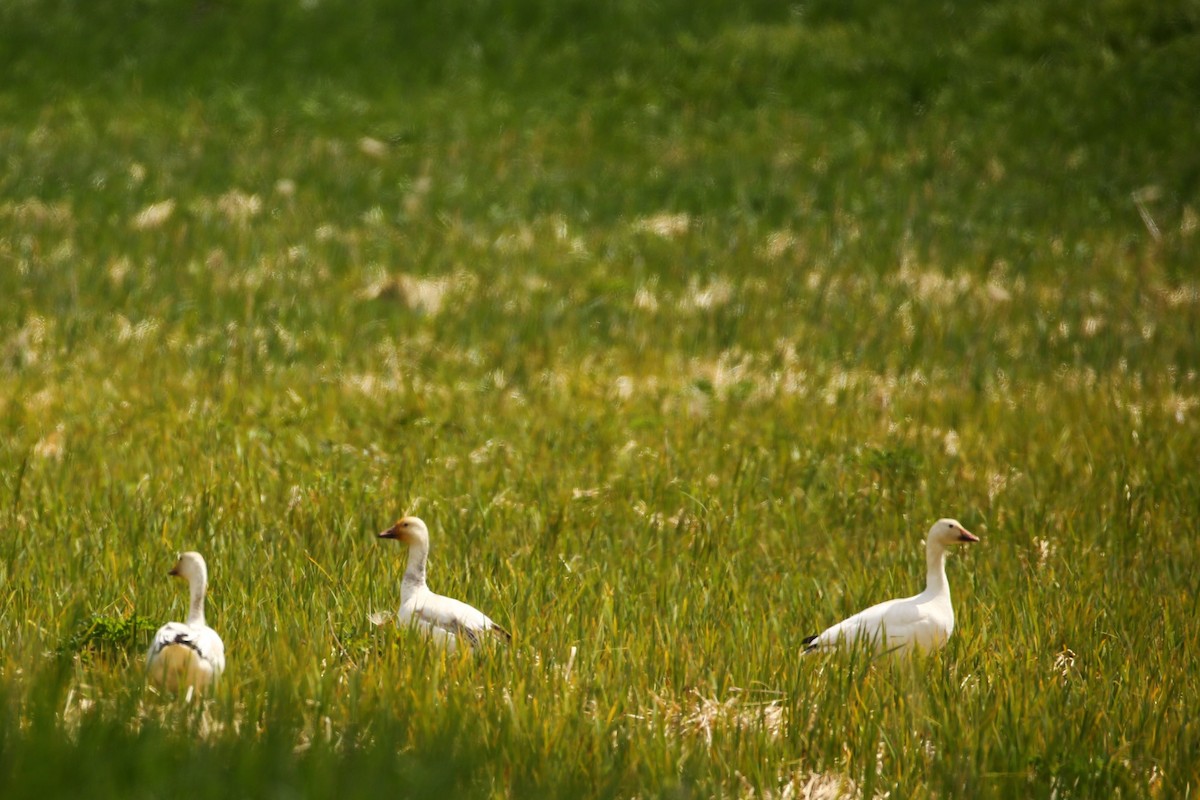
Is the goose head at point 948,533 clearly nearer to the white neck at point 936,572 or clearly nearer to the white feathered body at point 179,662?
the white neck at point 936,572

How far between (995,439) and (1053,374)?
2.83 metres

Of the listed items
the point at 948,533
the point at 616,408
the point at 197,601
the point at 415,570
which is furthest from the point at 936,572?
the point at 616,408

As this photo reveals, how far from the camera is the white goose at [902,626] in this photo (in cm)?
505

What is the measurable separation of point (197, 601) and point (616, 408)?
18.3 feet

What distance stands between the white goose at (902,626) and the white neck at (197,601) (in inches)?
84.9

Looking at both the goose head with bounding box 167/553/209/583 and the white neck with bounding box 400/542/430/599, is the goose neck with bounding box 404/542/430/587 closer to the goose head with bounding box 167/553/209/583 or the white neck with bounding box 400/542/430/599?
the white neck with bounding box 400/542/430/599

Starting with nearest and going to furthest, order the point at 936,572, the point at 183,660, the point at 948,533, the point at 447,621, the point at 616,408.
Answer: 1. the point at 183,660
2. the point at 447,621
3. the point at 936,572
4. the point at 948,533
5. the point at 616,408

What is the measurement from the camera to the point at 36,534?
6.27 metres

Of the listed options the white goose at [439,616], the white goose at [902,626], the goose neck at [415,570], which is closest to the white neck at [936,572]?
the white goose at [902,626]

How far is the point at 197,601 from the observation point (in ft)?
15.2

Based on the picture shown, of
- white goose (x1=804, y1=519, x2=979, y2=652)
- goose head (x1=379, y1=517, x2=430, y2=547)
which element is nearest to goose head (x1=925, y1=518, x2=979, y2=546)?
white goose (x1=804, y1=519, x2=979, y2=652)

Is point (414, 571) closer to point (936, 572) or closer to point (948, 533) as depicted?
point (936, 572)

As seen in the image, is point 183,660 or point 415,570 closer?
point 183,660

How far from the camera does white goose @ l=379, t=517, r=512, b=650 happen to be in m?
4.94
